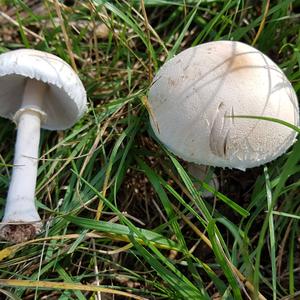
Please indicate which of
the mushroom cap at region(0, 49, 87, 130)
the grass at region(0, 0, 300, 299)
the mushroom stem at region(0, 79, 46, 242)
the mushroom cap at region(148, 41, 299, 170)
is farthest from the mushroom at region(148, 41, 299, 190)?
the mushroom stem at region(0, 79, 46, 242)

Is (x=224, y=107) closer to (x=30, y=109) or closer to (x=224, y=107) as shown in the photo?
(x=224, y=107)

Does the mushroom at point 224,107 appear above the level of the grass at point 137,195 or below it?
above

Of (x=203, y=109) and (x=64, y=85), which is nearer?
(x=203, y=109)

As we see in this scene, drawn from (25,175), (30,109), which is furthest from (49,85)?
(25,175)

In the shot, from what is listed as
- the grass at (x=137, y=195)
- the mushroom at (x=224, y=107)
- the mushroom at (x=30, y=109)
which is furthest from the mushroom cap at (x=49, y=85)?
the mushroom at (x=224, y=107)

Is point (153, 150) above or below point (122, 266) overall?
above

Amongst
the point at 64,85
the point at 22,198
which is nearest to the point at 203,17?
the point at 64,85

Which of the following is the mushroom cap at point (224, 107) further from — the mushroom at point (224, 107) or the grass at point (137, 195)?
the grass at point (137, 195)

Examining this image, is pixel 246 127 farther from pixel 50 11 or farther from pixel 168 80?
pixel 50 11
